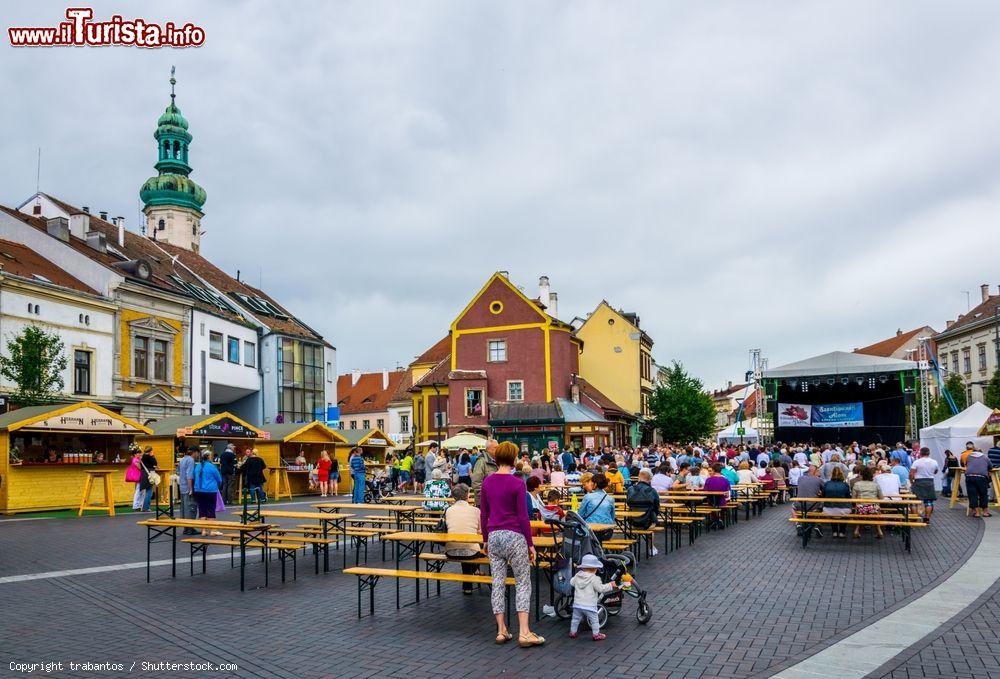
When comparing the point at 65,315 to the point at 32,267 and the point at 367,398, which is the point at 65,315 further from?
the point at 367,398

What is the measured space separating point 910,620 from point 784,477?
53.1 feet

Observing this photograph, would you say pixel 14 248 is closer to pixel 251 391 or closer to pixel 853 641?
pixel 251 391

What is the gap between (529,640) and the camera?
7.39 metres

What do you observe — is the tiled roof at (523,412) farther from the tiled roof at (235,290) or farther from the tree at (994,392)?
the tree at (994,392)

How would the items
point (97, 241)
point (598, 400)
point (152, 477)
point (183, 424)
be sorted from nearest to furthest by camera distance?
1. point (152, 477)
2. point (183, 424)
3. point (97, 241)
4. point (598, 400)

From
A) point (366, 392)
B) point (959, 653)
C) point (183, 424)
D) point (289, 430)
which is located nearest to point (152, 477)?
point (183, 424)

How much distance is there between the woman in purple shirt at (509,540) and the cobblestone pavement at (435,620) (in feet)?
0.85

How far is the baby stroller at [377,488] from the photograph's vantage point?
27748 mm

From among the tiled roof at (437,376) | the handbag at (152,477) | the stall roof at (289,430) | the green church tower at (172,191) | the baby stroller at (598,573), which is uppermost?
the green church tower at (172,191)

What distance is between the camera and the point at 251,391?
45281 mm

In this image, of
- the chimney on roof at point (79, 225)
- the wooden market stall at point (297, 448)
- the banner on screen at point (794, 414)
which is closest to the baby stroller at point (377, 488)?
the wooden market stall at point (297, 448)

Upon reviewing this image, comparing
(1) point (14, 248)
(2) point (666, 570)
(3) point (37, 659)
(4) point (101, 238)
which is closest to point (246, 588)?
(3) point (37, 659)

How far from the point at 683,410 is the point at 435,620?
54.4 m

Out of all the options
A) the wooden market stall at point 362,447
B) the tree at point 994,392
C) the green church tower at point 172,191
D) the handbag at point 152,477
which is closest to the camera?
the handbag at point 152,477
